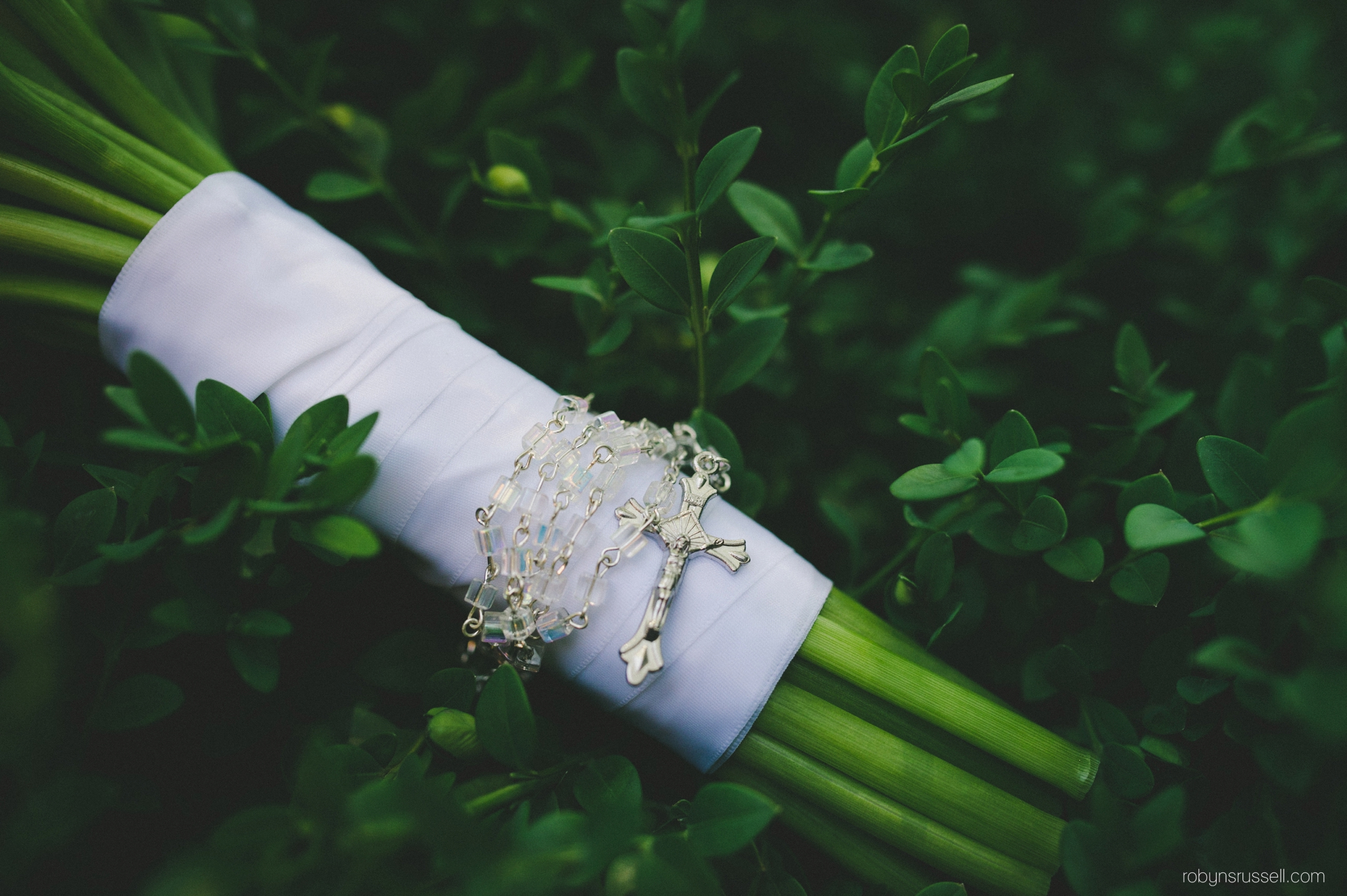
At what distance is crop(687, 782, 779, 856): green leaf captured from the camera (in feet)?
1.20

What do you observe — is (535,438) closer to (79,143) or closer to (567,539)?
(567,539)

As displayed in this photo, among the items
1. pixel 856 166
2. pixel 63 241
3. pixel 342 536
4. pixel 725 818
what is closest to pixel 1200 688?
pixel 725 818

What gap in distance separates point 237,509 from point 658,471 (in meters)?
0.25

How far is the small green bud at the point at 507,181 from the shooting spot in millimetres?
539

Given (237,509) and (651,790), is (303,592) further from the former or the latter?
(651,790)

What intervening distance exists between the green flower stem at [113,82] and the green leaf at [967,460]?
57 cm

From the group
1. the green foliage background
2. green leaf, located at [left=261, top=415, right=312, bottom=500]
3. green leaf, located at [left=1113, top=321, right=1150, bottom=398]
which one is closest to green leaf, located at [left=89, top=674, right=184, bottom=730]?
the green foliage background

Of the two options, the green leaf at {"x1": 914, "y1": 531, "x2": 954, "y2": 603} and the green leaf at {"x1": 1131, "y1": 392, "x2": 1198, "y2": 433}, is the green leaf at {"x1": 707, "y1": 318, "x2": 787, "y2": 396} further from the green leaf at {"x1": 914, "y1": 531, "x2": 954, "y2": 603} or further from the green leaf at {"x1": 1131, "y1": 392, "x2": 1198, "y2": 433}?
the green leaf at {"x1": 1131, "y1": 392, "x2": 1198, "y2": 433}

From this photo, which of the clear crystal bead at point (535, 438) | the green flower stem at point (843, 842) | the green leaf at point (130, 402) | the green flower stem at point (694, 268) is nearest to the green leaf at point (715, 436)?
the green flower stem at point (694, 268)

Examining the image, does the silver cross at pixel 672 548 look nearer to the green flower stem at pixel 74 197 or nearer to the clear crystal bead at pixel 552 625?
the clear crystal bead at pixel 552 625

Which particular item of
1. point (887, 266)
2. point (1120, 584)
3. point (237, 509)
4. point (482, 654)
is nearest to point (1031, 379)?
point (887, 266)

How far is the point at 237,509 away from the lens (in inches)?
14.6

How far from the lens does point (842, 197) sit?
17.8 inches

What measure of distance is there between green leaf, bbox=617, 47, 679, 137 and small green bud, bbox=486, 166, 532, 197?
0.11 meters
